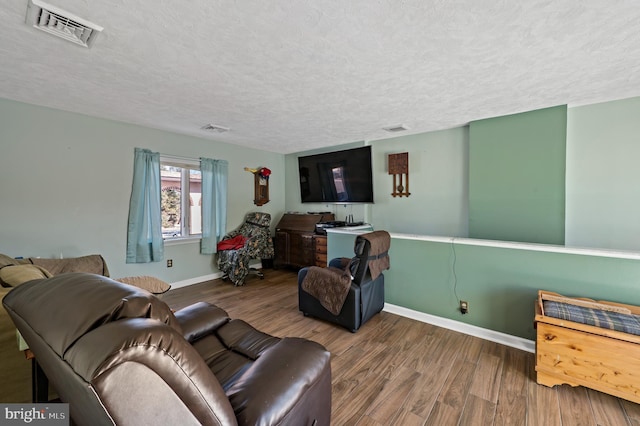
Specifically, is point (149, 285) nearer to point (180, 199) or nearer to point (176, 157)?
point (180, 199)

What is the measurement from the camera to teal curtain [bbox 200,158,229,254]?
4.25m

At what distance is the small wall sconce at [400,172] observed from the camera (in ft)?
13.1

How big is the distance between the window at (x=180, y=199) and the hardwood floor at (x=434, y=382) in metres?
2.10

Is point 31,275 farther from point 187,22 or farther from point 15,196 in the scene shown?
point 187,22

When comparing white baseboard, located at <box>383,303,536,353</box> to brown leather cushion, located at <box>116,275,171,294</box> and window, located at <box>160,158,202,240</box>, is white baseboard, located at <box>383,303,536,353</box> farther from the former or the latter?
window, located at <box>160,158,202,240</box>

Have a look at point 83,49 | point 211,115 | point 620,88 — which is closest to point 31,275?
point 83,49

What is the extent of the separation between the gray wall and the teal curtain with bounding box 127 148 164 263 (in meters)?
0.09

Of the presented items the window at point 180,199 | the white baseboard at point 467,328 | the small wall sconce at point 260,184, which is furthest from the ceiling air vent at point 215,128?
the white baseboard at point 467,328

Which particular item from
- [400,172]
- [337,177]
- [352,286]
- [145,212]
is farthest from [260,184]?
[352,286]

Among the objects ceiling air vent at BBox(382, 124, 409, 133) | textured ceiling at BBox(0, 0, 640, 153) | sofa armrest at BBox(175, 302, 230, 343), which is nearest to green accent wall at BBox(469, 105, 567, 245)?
textured ceiling at BBox(0, 0, 640, 153)

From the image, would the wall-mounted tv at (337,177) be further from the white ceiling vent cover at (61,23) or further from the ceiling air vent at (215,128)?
the white ceiling vent cover at (61,23)

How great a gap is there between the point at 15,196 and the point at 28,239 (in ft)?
1.56

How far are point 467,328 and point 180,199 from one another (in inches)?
170

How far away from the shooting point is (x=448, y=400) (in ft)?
5.70
